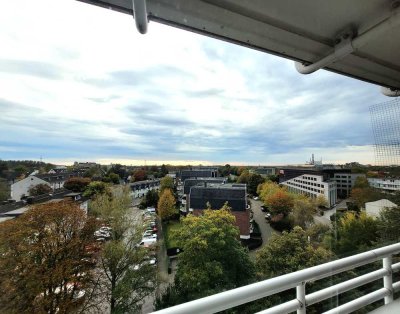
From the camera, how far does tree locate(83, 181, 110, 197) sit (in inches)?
189

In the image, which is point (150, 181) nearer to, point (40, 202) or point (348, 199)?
point (40, 202)

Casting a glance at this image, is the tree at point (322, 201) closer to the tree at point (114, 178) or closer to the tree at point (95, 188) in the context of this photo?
the tree at point (95, 188)

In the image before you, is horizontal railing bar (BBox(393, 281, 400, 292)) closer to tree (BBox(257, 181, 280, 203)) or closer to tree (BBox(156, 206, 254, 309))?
tree (BBox(156, 206, 254, 309))

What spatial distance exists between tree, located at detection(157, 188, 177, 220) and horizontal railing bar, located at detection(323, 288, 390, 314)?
8.67 m

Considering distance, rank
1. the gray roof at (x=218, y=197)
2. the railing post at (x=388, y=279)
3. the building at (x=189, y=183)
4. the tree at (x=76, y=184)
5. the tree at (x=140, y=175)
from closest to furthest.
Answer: the railing post at (x=388, y=279) < the tree at (x=76, y=184) < the tree at (x=140, y=175) < the gray roof at (x=218, y=197) < the building at (x=189, y=183)

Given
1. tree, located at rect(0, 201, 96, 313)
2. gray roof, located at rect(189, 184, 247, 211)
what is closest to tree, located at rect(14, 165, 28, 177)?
tree, located at rect(0, 201, 96, 313)

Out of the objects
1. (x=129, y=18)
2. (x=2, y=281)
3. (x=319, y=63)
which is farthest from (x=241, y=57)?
(x=2, y=281)

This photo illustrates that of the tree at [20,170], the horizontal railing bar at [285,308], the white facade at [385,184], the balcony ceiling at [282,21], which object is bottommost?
the horizontal railing bar at [285,308]

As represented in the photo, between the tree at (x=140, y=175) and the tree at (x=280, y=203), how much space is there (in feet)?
17.8

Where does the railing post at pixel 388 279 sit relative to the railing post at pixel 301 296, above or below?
below

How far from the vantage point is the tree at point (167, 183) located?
37.3ft

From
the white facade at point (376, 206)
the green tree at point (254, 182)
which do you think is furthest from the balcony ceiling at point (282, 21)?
the green tree at point (254, 182)

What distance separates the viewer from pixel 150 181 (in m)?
9.77

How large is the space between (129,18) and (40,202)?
3.59 meters
